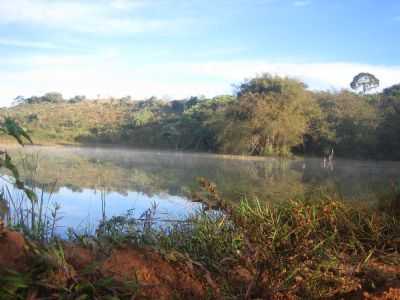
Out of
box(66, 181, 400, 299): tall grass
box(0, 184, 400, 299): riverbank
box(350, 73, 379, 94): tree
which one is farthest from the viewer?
box(350, 73, 379, 94): tree

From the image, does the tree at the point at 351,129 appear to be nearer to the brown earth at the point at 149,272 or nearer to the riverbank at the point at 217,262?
the riverbank at the point at 217,262

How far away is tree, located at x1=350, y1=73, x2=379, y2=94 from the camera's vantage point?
5106 cm

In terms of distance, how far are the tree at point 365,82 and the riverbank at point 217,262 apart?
4940 cm

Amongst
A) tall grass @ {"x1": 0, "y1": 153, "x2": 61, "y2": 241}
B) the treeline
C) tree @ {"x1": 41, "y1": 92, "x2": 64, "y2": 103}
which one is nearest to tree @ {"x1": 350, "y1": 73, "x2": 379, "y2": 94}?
the treeline

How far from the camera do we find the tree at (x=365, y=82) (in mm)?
51062

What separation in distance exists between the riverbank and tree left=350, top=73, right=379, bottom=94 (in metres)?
49.4

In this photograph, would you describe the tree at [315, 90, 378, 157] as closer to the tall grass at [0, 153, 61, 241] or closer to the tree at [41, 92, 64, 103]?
the tall grass at [0, 153, 61, 241]

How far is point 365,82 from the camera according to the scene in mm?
51062

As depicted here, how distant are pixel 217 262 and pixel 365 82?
5104 centimetres

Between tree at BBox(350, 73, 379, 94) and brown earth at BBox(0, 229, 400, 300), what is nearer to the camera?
brown earth at BBox(0, 229, 400, 300)

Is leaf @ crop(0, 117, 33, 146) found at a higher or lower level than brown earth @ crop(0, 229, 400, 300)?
higher

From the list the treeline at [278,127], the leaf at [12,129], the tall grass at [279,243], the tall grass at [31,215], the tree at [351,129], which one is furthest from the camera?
the treeline at [278,127]

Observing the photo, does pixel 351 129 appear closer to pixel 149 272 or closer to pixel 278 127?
pixel 278 127

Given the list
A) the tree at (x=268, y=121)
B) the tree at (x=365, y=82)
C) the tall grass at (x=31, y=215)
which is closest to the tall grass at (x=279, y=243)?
the tall grass at (x=31, y=215)
